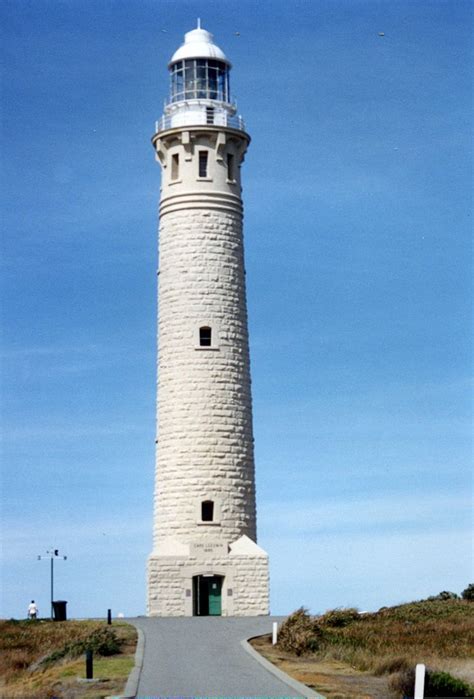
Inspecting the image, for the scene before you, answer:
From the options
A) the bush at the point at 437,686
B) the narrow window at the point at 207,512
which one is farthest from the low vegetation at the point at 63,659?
the narrow window at the point at 207,512

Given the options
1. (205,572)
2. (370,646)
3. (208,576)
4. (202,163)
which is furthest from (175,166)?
(370,646)

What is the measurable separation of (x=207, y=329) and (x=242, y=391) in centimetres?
271

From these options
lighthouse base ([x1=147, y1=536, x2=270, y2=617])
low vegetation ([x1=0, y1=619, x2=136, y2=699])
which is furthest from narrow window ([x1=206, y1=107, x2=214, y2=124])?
low vegetation ([x1=0, y1=619, x2=136, y2=699])

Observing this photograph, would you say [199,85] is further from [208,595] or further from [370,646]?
[370,646]

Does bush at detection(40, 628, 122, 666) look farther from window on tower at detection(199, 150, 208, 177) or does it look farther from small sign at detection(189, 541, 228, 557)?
window on tower at detection(199, 150, 208, 177)

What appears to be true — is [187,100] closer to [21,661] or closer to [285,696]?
[21,661]

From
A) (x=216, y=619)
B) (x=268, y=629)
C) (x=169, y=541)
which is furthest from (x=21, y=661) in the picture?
(x=169, y=541)

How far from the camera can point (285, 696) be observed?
22.8 meters

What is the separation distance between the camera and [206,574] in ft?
158

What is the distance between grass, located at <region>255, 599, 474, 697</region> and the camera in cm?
2841

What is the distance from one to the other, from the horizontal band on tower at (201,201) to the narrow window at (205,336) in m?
4.89

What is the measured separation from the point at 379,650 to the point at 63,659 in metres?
7.48

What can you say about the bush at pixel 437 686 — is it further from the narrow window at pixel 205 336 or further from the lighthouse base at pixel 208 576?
the narrow window at pixel 205 336

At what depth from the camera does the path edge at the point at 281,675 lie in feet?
75.3
